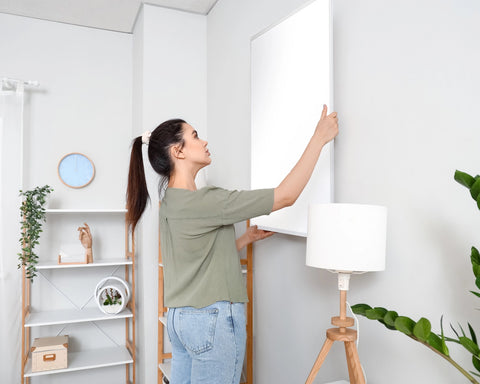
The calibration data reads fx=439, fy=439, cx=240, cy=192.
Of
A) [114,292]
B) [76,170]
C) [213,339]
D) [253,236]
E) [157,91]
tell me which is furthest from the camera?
[76,170]

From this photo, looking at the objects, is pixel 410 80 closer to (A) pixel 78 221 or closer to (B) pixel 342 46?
(B) pixel 342 46

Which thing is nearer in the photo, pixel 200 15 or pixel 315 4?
pixel 315 4

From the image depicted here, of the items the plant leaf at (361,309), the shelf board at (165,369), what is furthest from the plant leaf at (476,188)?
the shelf board at (165,369)

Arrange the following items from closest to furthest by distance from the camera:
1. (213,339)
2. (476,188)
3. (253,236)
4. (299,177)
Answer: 1. (476,188)
2. (299,177)
3. (213,339)
4. (253,236)

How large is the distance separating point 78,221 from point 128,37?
1488mm

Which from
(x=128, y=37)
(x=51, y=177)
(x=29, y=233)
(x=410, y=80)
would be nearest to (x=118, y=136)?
(x=51, y=177)

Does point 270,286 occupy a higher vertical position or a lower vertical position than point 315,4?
lower

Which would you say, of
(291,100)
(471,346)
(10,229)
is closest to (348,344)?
(471,346)

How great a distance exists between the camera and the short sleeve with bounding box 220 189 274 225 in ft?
4.86

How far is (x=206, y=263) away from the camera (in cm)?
167

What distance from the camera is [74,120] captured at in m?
3.29

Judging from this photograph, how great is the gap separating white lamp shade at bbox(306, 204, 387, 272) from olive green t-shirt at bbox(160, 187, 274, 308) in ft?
1.21

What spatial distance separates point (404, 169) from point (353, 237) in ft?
1.06

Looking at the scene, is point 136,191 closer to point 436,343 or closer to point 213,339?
point 213,339
